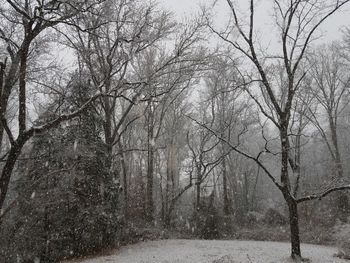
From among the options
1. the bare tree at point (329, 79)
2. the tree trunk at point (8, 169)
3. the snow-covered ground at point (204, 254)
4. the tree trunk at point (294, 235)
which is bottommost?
the snow-covered ground at point (204, 254)

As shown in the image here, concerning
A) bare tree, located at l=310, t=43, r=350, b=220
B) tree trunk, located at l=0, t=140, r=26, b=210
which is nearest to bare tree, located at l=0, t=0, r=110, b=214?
tree trunk, located at l=0, t=140, r=26, b=210

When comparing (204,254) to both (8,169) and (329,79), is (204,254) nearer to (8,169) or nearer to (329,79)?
(8,169)

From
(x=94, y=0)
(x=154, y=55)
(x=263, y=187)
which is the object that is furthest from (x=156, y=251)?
(x=263, y=187)

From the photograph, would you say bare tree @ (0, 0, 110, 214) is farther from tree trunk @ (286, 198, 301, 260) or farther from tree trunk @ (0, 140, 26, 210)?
tree trunk @ (286, 198, 301, 260)

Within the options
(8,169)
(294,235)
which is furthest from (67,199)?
(294,235)

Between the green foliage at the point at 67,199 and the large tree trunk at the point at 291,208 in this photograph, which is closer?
the large tree trunk at the point at 291,208

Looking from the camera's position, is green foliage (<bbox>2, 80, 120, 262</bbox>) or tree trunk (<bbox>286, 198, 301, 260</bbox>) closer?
tree trunk (<bbox>286, 198, 301, 260</bbox>)

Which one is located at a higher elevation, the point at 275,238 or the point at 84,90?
the point at 84,90

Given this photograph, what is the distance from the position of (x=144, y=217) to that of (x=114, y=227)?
7.14m

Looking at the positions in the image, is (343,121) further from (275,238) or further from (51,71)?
(51,71)

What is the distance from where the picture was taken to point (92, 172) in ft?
48.7

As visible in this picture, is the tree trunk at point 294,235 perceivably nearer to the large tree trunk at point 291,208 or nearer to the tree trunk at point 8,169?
the large tree trunk at point 291,208

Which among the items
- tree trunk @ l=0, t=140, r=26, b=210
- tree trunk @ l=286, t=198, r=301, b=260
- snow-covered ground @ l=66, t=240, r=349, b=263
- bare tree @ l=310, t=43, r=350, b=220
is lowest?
snow-covered ground @ l=66, t=240, r=349, b=263

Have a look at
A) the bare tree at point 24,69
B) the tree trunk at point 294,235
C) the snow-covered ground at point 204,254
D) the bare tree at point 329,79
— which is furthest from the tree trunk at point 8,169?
the bare tree at point 329,79
